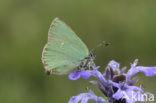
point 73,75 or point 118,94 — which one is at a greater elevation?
Answer: point 73,75

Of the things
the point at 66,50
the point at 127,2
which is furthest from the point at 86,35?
the point at 66,50

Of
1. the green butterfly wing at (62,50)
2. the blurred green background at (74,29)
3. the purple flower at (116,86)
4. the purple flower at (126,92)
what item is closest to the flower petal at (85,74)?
the purple flower at (116,86)

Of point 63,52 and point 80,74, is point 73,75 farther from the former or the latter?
point 63,52

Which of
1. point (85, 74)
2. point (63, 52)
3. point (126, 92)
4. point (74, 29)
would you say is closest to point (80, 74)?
point (85, 74)

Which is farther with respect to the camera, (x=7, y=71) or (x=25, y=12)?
(x=25, y=12)

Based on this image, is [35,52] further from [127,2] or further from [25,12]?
[127,2]

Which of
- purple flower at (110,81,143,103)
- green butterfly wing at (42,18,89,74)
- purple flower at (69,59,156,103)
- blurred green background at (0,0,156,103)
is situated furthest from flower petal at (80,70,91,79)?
blurred green background at (0,0,156,103)

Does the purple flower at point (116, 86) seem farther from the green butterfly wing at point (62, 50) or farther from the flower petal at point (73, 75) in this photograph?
the green butterfly wing at point (62, 50)
